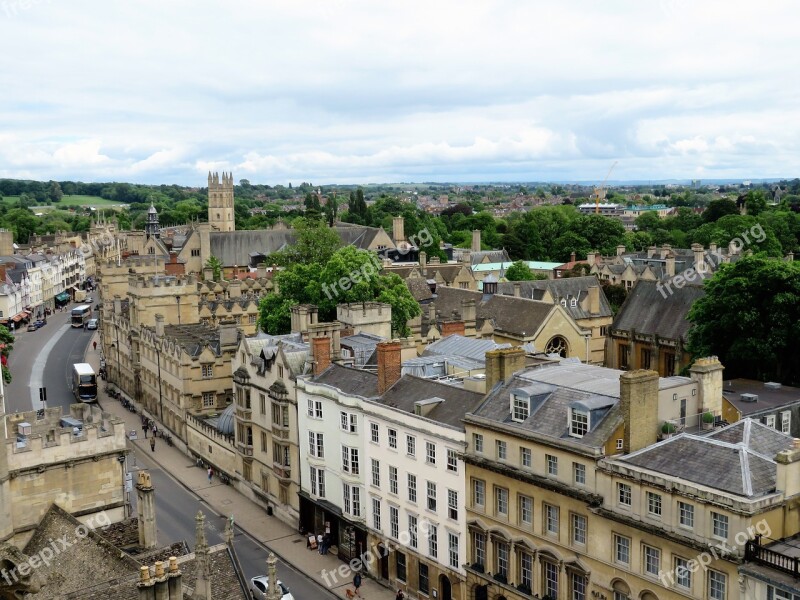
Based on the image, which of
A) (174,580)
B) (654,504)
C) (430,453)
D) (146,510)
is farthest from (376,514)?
(174,580)

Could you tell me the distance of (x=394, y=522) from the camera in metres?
39.2

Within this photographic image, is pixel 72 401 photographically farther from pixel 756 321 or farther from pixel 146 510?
pixel 756 321

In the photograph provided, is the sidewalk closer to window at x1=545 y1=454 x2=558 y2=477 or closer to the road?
the road

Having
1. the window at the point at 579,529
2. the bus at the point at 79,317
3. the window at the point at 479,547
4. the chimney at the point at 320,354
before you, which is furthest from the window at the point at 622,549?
the bus at the point at 79,317

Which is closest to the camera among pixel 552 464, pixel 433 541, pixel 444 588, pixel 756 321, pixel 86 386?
pixel 552 464

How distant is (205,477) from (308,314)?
1239 centimetres

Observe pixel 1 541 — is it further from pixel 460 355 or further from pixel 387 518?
pixel 460 355

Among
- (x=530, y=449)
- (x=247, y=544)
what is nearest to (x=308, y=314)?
(x=247, y=544)

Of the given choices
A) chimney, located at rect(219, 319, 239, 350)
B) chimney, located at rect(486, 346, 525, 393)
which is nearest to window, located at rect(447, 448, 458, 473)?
chimney, located at rect(486, 346, 525, 393)

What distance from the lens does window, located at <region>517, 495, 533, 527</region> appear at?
3256 centimetres

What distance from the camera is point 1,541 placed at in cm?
2522

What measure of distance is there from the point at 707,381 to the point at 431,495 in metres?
12.4

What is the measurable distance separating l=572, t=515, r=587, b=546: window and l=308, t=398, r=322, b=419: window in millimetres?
Answer: 16415

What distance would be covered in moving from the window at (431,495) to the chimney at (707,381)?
455 inches
